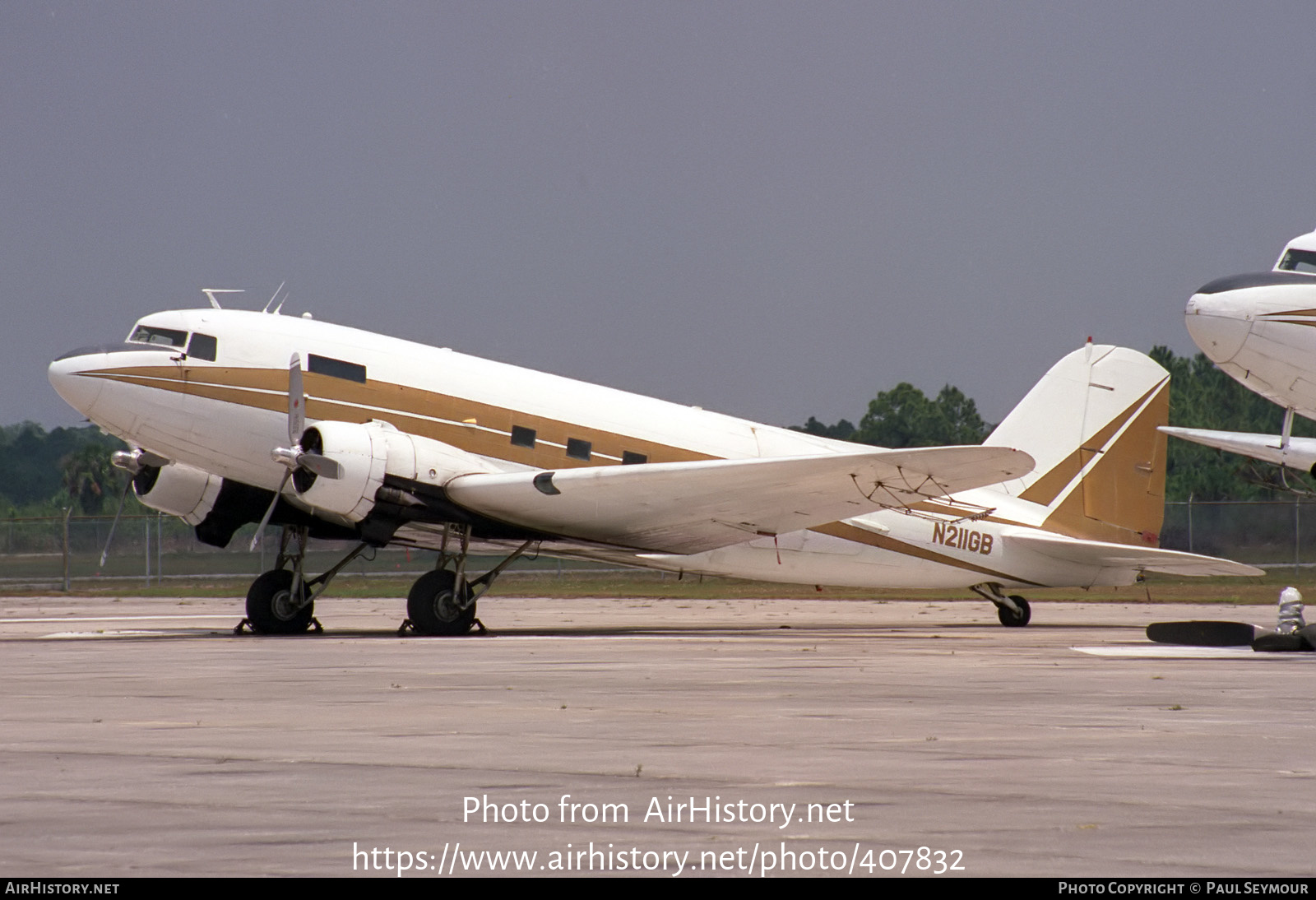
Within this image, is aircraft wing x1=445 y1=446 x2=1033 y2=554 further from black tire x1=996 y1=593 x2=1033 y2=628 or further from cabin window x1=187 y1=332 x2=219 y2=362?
black tire x1=996 y1=593 x2=1033 y2=628

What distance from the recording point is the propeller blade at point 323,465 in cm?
1770

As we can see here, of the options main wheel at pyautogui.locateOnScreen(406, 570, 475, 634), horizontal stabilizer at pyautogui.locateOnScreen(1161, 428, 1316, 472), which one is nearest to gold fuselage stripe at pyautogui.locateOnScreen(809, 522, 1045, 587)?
horizontal stabilizer at pyautogui.locateOnScreen(1161, 428, 1316, 472)

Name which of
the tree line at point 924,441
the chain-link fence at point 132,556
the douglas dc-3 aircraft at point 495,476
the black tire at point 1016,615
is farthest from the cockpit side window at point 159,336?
the tree line at point 924,441

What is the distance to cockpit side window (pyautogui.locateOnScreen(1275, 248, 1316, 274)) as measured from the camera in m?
16.4

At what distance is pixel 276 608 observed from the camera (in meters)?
20.1

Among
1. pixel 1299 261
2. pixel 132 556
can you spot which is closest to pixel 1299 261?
pixel 1299 261

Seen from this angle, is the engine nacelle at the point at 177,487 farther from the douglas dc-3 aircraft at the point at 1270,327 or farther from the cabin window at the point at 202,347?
the douglas dc-3 aircraft at the point at 1270,327

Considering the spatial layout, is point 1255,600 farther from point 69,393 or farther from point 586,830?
point 586,830

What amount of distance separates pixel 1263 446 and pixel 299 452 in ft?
42.7

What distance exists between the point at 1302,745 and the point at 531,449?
44.3ft

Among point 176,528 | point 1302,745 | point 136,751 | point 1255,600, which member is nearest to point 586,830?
point 136,751

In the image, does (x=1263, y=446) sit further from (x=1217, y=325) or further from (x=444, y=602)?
(x=444, y=602)

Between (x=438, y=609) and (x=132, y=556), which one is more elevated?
(x=438, y=609)

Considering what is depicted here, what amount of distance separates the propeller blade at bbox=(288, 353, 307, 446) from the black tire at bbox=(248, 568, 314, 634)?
2.83 m
